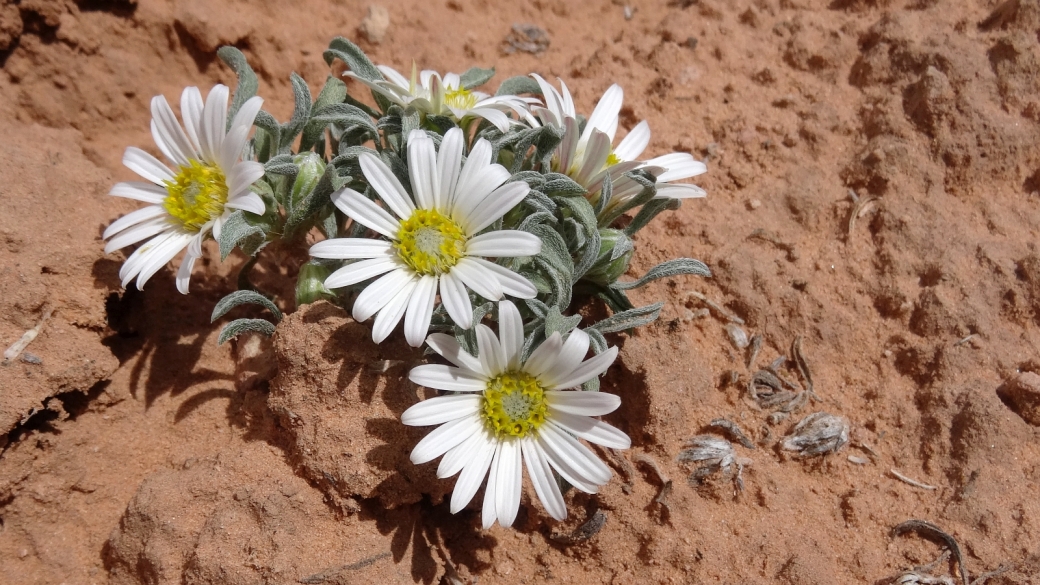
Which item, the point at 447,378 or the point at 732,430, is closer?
the point at 447,378

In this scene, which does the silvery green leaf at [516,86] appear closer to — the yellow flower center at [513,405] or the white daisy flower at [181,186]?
the white daisy flower at [181,186]

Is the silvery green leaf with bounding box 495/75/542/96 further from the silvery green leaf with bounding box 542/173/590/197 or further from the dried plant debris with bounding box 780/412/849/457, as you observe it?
the dried plant debris with bounding box 780/412/849/457

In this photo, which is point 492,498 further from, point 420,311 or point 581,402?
point 420,311

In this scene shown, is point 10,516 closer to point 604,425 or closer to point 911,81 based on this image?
point 604,425

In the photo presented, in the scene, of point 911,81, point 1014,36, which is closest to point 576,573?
point 911,81

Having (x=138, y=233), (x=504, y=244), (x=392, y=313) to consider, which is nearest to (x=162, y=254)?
(x=138, y=233)

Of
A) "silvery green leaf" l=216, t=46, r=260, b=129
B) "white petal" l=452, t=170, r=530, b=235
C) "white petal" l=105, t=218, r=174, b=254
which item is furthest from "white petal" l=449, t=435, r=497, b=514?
"silvery green leaf" l=216, t=46, r=260, b=129
